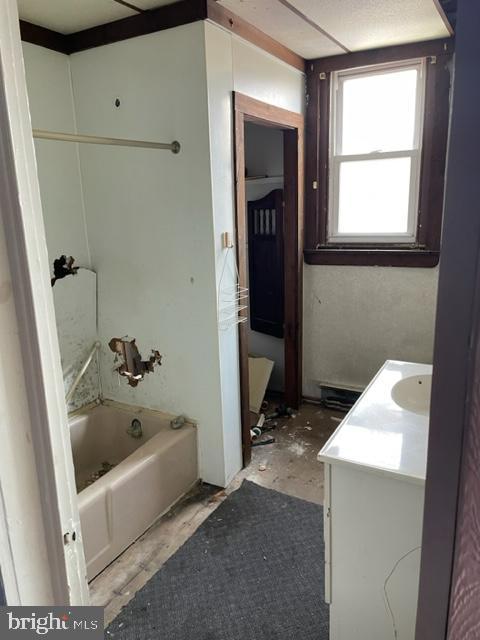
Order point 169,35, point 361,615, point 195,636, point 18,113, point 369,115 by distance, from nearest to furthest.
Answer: point 18,113 < point 361,615 < point 195,636 < point 169,35 < point 369,115

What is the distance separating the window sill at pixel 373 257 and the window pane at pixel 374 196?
5.9 inches

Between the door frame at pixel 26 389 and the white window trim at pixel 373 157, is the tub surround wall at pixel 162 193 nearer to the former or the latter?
the white window trim at pixel 373 157

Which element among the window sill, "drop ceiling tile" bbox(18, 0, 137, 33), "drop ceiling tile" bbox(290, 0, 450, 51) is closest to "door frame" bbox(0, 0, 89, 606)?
"drop ceiling tile" bbox(18, 0, 137, 33)

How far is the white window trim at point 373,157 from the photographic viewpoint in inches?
108

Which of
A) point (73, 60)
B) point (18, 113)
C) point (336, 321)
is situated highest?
point (73, 60)

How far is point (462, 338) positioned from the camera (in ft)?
1.56

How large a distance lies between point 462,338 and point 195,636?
166 cm

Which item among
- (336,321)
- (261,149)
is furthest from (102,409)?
(261,149)

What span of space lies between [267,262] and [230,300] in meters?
1.16

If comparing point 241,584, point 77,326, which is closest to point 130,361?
point 77,326

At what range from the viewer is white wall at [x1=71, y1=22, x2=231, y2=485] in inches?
→ 83.7

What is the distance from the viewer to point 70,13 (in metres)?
2.05

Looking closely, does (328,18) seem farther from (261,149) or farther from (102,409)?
(102,409)

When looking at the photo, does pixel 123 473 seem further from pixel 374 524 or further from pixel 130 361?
pixel 374 524
